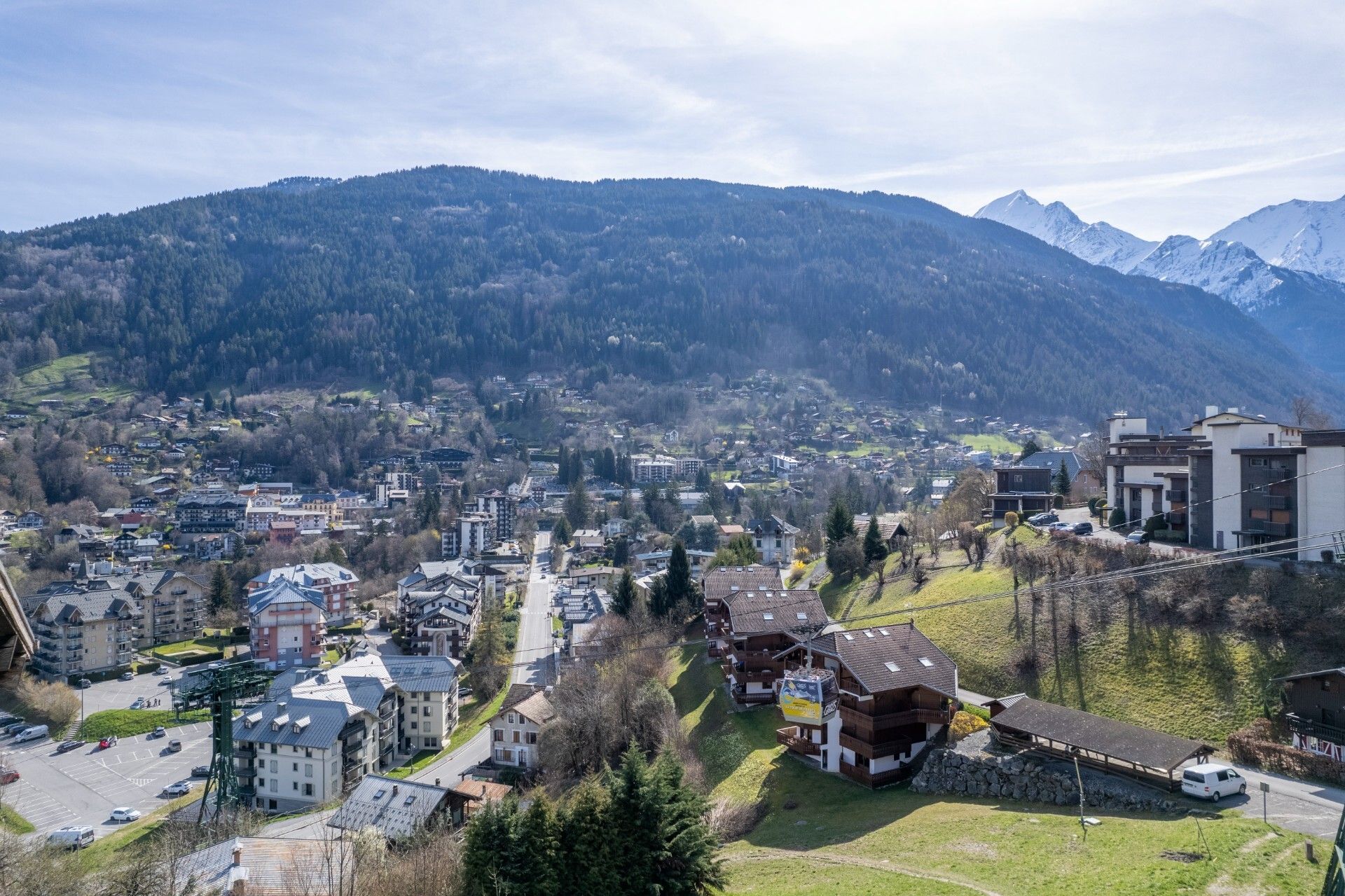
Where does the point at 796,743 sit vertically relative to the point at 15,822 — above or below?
above

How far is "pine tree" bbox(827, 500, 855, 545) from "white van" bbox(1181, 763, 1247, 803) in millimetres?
25483

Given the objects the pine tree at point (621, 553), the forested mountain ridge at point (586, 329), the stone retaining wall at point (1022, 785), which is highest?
the forested mountain ridge at point (586, 329)

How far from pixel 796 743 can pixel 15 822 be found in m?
34.5

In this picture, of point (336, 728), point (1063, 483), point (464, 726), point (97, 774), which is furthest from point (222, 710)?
point (1063, 483)

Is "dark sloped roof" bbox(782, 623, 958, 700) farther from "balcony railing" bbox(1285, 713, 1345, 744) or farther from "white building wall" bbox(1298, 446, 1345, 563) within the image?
"white building wall" bbox(1298, 446, 1345, 563)

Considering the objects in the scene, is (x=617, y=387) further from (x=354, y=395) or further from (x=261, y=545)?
(x=261, y=545)

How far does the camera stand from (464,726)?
45.8 m

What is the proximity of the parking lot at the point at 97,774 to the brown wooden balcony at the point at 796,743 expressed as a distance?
2922 centimetres

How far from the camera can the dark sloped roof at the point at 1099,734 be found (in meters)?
19.3

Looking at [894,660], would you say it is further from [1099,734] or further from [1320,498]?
[1320,498]

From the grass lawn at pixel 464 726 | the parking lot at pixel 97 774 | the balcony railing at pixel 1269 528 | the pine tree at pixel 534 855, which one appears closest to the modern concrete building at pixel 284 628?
the parking lot at pixel 97 774

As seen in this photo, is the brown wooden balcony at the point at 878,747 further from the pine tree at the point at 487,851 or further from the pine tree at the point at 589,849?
the pine tree at the point at 487,851

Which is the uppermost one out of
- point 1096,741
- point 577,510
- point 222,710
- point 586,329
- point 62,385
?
point 586,329

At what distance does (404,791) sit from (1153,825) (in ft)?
74.9
